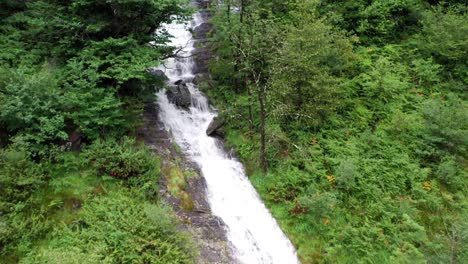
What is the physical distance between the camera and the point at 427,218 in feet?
40.0

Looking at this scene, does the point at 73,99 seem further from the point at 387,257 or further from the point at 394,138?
the point at 394,138

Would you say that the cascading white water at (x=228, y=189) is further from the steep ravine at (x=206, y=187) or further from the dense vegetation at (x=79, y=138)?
the dense vegetation at (x=79, y=138)

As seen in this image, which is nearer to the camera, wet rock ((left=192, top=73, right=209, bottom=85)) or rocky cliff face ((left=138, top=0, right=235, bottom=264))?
rocky cliff face ((left=138, top=0, right=235, bottom=264))

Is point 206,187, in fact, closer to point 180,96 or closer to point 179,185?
point 179,185

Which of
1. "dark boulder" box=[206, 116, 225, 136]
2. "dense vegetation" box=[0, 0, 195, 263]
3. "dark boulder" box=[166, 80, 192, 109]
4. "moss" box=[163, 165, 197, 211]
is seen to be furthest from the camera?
"dark boulder" box=[166, 80, 192, 109]

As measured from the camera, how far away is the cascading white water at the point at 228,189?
11.1 meters

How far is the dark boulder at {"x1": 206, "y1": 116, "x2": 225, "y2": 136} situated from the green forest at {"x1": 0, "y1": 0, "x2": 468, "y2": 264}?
43cm

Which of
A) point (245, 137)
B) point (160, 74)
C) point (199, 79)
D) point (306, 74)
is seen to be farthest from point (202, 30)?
point (306, 74)

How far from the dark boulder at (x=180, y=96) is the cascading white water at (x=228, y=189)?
25 centimetres

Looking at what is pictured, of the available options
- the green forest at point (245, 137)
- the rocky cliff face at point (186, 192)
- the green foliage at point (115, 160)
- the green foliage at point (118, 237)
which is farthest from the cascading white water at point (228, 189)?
the green foliage at point (115, 160)

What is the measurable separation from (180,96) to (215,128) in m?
2.75

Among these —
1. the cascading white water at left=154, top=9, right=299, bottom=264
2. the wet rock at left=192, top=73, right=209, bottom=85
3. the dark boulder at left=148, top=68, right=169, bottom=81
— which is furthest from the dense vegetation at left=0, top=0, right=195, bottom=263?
the wet rock at left=192, top=73, right=209, bottom=85

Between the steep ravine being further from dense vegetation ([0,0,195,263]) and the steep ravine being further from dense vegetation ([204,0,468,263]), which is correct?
dense vegetation ([0,0,195,263])

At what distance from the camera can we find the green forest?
9.72m
